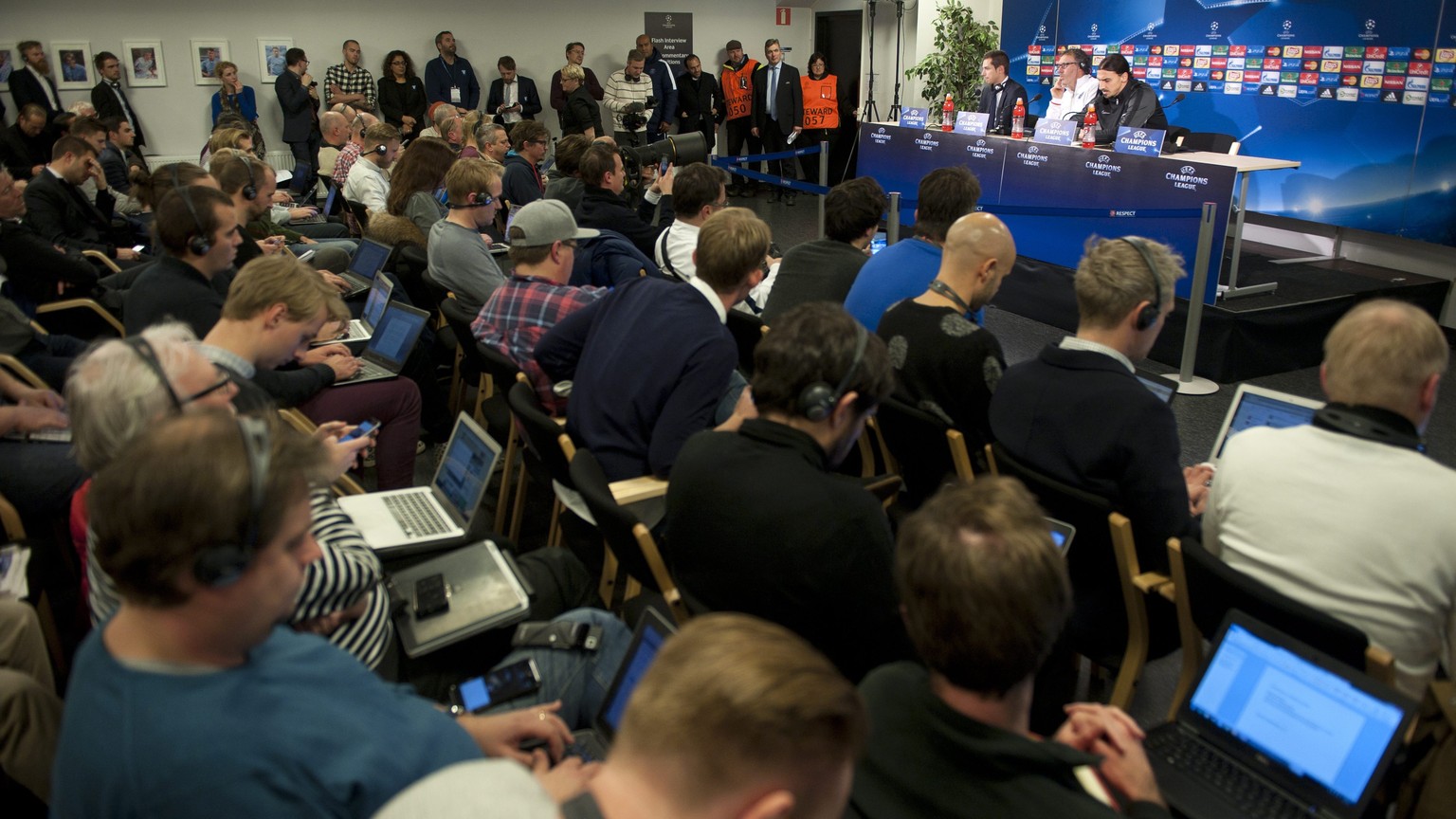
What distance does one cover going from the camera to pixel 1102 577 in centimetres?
233

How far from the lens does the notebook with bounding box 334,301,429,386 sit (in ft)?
11.9

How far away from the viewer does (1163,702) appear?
8.64 feet

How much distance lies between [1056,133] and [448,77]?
7810 mm

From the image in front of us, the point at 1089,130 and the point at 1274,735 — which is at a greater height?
the point at 1089,130

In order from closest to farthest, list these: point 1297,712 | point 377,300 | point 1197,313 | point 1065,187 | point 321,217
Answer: point 1297,712 < point 377,300 < point 1197,313 < point 1065,187 < point 321,217

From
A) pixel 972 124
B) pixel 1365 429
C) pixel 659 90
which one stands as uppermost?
pixel 659 90

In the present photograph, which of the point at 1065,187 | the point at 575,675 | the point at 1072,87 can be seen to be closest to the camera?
the point at 575,675

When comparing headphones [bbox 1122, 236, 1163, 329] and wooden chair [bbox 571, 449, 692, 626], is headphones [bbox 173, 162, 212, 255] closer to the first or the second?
wooden chair [bbox 571, 449, 692, 626]

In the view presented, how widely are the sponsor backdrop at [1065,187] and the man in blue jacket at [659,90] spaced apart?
13.1ft

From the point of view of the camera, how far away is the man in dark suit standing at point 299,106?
10773 millimetres

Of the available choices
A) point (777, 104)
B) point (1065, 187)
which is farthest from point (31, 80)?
point (1065, 187)

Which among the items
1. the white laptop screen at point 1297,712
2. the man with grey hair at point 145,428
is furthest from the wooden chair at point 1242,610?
the man with grey hair at point 145,428

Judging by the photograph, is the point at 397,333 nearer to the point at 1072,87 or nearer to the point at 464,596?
the point at 464,596

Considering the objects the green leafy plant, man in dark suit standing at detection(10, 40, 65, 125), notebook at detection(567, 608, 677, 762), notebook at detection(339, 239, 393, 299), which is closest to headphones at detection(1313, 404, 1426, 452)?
notebook at detection(567, 608, 677, 762)
